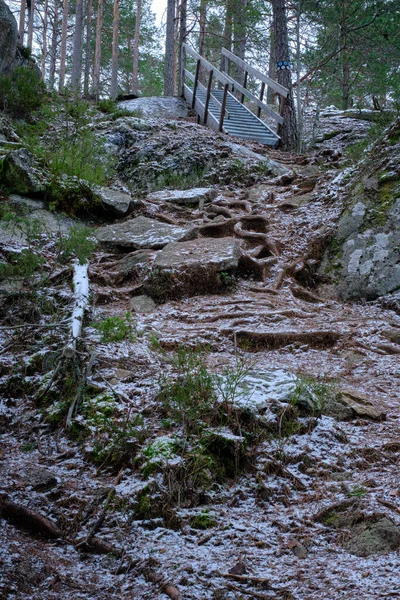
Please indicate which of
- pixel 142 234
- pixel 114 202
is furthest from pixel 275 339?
pixel 114 202

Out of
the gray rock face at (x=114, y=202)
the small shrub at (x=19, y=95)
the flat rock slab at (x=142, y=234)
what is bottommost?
the flat rock slab at (x=142, y=234)

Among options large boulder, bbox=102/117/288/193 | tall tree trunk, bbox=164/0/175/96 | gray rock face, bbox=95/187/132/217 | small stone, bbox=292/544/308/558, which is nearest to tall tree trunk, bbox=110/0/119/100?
tall tree trunk, bbox=164/0/175/96

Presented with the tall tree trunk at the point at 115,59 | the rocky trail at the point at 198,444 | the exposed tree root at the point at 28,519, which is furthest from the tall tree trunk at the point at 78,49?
the exposed tree root at the point at 28,519

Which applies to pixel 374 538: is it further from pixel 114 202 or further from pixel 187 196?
pixel 187 196

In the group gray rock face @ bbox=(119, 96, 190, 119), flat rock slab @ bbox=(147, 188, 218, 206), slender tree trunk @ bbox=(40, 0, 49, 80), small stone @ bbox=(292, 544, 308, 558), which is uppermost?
Answer: slender tree trunk @ bbox=(40, 0, 49, 80)

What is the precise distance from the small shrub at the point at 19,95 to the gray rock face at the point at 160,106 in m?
3.74

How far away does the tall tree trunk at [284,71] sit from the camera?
45.7 feet

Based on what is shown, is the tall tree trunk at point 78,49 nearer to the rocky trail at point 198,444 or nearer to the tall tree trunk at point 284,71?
the tall tree trunk at point 284,71

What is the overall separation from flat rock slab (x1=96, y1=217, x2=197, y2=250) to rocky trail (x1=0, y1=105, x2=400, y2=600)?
1171 mm

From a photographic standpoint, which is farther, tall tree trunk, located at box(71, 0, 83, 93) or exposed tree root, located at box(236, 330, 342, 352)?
tall tree trunk, located at box(71, 0, 83, 93)

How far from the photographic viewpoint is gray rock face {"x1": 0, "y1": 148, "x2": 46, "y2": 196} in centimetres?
753

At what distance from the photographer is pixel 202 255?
6.98 metres

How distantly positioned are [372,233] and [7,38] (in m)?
11.0

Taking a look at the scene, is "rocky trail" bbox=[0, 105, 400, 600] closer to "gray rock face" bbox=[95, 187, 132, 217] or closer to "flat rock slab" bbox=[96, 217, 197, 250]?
"flat rock slab" bbox=[96, 217, 197, 250]
